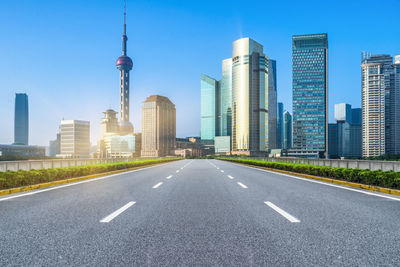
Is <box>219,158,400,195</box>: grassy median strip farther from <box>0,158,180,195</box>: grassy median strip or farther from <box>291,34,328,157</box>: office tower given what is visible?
<box>291,34,328,157</box>: office tower

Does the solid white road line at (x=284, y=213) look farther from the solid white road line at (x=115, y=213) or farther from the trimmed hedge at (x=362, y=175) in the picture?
the trimmed hedge at (x=362, y=175)

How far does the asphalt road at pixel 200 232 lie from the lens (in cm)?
345

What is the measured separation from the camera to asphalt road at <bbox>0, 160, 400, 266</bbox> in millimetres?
3449

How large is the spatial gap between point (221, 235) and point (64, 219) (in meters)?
3.33

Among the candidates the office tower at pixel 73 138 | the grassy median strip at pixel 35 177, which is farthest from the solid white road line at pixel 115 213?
the office tower at pixel 73 138

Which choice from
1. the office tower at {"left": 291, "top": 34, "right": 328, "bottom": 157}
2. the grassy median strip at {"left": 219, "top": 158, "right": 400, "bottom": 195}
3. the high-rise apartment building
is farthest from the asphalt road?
the high-rise apartment building

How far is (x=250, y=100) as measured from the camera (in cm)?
17400

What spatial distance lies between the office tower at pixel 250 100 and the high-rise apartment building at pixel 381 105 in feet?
231

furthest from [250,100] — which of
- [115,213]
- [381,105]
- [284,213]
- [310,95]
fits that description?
[115,213]

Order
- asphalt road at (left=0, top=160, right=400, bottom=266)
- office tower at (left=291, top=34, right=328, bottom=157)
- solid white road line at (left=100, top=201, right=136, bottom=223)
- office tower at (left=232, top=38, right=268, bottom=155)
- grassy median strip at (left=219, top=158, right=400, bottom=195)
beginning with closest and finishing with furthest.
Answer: asphalt road at (left=0, top=160, right=400, bottom=266) < solid white road line at (left=100, top=201, right=136, bottom=223) < grassy median strip at (left=219, top=158, right=400, bottom=195) < office tower at (left=291, top=34, right=328, bottom=157) < office tower at (left=232, top=38, right=268, bottom=155)

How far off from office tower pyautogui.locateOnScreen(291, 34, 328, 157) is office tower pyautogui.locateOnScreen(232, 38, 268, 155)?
19941mm

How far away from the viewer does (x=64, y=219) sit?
5.50 meters

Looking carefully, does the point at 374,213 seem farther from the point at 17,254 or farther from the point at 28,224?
the point at 28,224

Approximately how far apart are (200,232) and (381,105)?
21444 cm
